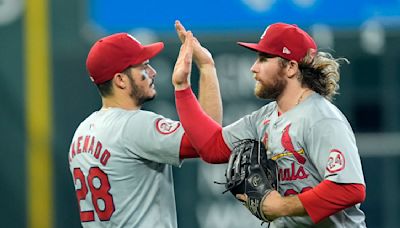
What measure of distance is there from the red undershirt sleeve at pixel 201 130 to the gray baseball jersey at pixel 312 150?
0.21 m

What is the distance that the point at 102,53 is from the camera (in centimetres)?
498

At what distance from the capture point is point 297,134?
441 cm

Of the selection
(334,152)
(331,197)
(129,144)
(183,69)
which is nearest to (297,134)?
(334,152)

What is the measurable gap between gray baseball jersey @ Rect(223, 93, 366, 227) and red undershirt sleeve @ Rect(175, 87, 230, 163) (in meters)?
0.21

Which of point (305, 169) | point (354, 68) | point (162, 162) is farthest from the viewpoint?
point (354, 68)

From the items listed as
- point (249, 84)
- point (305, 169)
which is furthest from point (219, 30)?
point (305, 169)

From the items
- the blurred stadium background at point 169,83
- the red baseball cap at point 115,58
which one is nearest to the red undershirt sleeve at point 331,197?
the red baseball cap at point 115,58

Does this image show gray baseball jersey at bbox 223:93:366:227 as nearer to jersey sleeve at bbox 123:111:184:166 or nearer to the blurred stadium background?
jersey sleeve at bbox 123:111:184:166

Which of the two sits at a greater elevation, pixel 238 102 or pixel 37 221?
pixel 238 102

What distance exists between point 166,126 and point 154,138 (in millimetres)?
81

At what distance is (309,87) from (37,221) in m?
5.13

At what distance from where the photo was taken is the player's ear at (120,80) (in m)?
A: 4.94

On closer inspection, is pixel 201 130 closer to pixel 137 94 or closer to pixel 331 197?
pixel 137 94

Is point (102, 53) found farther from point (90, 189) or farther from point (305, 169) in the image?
point (305, 169)
